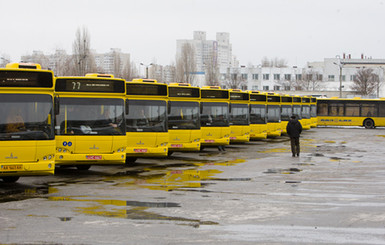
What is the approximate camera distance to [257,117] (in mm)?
38906

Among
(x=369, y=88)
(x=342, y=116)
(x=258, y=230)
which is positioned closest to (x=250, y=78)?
(x=369, y=88)

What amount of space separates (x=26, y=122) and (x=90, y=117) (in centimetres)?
340

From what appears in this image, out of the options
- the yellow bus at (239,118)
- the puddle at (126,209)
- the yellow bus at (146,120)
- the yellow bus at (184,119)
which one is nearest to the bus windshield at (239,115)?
the yellow bus at (239,118)

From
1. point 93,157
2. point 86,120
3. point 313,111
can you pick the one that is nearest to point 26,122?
point 86,120

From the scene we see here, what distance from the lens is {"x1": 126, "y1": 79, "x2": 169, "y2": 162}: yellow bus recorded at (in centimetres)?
2284

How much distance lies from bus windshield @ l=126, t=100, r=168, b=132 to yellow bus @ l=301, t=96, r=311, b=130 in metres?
33.0

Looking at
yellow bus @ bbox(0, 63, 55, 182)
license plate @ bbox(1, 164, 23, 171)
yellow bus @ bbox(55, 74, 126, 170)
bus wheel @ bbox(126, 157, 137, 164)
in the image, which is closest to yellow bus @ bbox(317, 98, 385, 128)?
bus wheel @ bbox(126, 157, 137, 164)

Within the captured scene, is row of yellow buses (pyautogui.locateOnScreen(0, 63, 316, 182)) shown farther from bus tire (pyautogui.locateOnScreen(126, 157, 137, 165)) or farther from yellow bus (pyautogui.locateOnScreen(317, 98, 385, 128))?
yellow bus (pyautogui.locateOnScreen(317, 98, 385, 128))

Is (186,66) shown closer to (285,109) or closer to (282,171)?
(285,109)

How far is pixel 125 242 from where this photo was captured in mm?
9664

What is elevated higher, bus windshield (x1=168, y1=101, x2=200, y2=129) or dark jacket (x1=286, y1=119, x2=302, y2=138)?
bus windshield (x1=168, y1=101, x2=200, y2=129)

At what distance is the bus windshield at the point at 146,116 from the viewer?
903 inches

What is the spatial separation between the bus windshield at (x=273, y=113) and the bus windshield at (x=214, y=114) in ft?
40.3

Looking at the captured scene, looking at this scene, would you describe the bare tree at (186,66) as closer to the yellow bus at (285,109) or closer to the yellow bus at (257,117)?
the yellow bus at (285,109)
